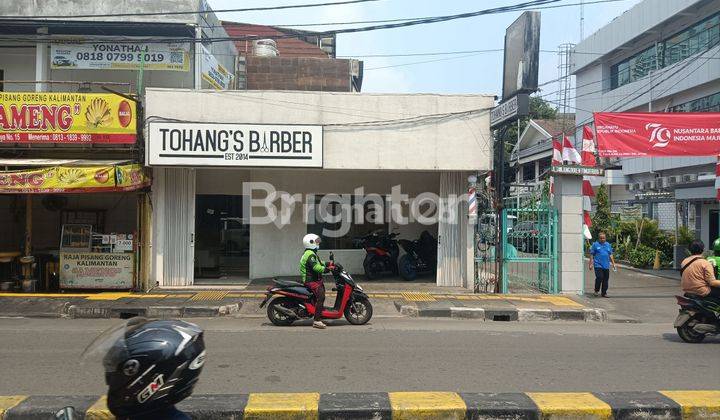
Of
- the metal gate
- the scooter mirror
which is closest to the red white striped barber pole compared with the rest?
the metal gate

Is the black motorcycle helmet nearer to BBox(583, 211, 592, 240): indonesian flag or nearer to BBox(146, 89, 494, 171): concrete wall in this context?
BBox(146, 89, 494, 171): concrete wall

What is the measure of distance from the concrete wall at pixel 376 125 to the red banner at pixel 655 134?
257 cm

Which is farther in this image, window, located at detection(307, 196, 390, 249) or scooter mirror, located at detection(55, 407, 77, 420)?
window, located at detection(307, 196, 390, 249)

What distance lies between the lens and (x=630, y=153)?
41.5 feet

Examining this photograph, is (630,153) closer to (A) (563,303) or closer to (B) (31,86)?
(A) (563,303)

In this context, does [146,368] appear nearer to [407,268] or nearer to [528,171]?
[407,268]

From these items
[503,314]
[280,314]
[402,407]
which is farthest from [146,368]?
[503,314]

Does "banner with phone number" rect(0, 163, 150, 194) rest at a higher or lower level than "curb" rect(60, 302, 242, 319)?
higher

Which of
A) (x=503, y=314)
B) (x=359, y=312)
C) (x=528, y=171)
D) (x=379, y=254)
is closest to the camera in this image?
(x=359, y=312)

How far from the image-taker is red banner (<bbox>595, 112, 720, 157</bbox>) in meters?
12.6

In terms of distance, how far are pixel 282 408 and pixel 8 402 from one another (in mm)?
2361

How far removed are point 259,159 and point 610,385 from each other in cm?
879

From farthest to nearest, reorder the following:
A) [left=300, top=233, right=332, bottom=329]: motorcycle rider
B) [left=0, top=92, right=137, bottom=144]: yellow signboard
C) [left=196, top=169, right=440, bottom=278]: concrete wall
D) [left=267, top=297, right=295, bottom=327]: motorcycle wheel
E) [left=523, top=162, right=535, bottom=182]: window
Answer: [left=523, top=162, right=535, bottom=182]: window → [left=196, top=169, right=440, bottom=278]: concrete wall → [left=0, top=92, right=137, bottom=144]: yellow signboard → [left=267, top=297, right=295, bottom=327]: motorcycle wheel → [left=300, top=233, right=332, bottom=329]: motorcycle rider

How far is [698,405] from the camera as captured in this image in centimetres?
483
